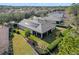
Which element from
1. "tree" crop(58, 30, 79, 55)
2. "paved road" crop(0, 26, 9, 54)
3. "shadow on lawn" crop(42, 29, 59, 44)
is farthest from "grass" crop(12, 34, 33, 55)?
"tree" crop(58, 30, 79, 55)

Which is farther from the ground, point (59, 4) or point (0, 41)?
point (59, 4)

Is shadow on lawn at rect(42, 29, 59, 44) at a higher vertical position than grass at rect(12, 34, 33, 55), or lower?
higher

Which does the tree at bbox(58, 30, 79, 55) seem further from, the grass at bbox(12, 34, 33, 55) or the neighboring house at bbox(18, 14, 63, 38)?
the grass at bbox(12, 34, 33, 55)

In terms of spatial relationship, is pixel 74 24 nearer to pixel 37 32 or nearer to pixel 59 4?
pixel 59 4

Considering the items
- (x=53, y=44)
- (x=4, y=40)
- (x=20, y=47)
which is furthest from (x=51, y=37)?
(x=4, y=40)

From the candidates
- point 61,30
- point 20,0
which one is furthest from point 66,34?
point 20,0

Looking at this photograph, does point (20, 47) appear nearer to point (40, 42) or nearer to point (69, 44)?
point (40, 42)

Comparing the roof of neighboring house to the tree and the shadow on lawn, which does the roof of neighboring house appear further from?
the tree

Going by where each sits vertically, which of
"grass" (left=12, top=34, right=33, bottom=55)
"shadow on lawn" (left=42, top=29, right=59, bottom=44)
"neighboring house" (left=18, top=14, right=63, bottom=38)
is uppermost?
"neighboring house" (left=18, top=14, right=63, bottom=38)
